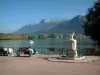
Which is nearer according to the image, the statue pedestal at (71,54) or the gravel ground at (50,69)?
the gravel ground at (50,69)

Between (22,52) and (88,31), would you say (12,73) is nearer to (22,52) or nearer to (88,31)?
(22,52)

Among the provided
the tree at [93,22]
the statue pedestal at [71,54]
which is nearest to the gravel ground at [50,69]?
the statue pedestal at [71,54]

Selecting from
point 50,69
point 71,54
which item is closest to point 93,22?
point 71,54

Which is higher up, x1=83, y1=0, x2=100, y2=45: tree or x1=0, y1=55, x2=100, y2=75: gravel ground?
x1=83, y1=0, x2=100, y2=45: tree

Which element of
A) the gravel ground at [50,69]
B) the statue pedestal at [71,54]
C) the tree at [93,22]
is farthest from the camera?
the tree at [93,22]

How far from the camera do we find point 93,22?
51469 mm

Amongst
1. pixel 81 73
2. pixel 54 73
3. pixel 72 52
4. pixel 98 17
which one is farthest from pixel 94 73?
pixel 98 17

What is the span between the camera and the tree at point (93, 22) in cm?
5103

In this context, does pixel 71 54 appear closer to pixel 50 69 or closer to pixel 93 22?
pixel 50 69

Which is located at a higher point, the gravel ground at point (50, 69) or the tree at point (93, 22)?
the tree at point (93, 22)

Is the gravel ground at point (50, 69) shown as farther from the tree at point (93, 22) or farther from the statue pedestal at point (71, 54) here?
the tree at point (93, 22)

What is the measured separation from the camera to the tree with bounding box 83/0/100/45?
51.0 m

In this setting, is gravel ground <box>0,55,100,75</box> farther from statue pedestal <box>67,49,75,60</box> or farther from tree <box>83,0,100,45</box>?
tree <box>83,0,100,45</box>

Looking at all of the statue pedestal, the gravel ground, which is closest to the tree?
the statue pedestal
